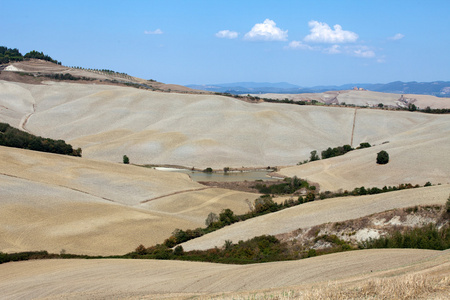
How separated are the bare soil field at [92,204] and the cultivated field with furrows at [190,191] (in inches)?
6.8

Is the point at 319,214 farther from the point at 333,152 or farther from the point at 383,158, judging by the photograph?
the point at 333,152

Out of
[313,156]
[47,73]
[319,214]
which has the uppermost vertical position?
[47,73]

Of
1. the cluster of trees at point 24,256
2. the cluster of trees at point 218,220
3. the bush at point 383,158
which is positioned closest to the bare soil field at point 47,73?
the bush at point 383,158

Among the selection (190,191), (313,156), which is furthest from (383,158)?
(190,191)

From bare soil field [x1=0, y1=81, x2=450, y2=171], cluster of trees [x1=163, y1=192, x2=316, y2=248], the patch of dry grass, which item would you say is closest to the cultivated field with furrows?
the patch of dry grass

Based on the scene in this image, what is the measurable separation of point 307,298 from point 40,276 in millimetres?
18756

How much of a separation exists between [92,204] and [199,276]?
27028mm

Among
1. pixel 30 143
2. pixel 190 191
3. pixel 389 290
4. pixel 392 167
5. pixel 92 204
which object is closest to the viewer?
pixel 389 290

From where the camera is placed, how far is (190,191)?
60594 mm

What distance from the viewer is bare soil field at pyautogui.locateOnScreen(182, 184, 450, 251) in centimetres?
3309

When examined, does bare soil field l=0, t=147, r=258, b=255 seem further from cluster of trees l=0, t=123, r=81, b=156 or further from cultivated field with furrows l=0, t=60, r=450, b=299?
cluster of trees l=0, t=123, r=81, b=156

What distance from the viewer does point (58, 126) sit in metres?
110

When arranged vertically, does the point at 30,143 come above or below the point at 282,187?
above

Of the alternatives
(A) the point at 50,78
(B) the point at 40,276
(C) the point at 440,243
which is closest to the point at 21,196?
(B) the point at 40,276
